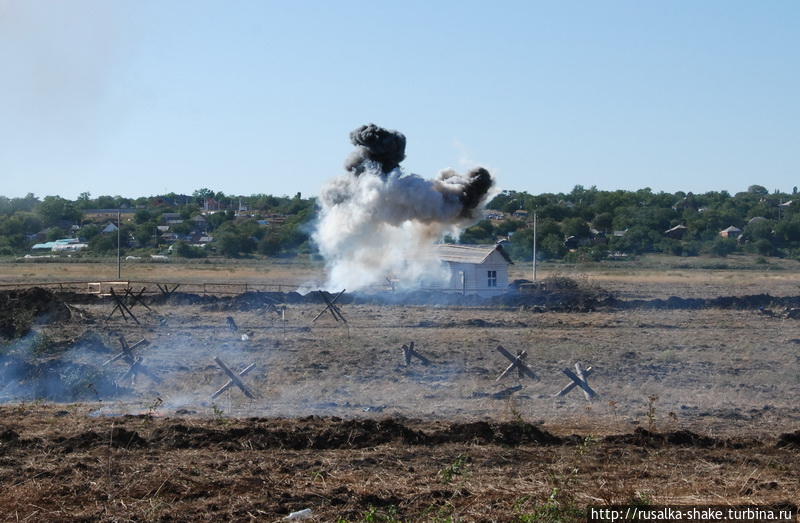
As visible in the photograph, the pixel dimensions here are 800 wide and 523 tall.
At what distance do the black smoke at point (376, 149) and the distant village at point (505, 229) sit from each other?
4043cm

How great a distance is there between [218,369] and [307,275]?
4218 cm

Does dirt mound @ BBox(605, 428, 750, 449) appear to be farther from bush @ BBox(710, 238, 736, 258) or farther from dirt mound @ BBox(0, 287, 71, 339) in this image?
bush @ BBox(710, 238, 736, 258)

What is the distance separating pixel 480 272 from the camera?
156 ft

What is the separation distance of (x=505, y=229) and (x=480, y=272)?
157 ft

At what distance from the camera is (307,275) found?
66188mm

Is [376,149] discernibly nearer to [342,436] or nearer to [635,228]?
[342,436]

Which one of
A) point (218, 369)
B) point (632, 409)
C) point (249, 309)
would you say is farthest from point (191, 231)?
point (632, 409)

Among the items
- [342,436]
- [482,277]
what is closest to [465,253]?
[482,277]

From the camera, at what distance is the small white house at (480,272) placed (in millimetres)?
47219

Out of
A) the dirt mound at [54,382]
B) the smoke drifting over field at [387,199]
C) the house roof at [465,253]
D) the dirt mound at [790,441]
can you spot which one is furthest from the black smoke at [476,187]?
the dirt mound at [790,441]

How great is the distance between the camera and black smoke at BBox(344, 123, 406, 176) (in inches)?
1193

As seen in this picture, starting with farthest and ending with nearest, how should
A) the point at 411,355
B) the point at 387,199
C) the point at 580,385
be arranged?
the point at 387,199 → the point at 411,355 → the point at 580,385

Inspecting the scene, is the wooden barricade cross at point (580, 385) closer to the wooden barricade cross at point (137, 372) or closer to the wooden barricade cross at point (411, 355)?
the wooden barricade cross at point (411, 355)

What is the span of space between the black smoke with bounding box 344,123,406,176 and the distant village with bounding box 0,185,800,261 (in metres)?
40.4
